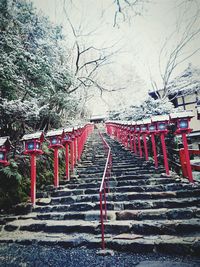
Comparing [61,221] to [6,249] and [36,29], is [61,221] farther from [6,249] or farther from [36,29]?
[36,29]

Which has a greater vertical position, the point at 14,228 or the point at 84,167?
the point at 84,167

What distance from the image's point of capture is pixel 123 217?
4.33 m

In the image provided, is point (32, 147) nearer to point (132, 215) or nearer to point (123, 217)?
point (123, 217)

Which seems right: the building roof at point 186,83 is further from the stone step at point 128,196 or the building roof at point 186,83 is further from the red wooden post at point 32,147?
the red wooden post at point 32,147

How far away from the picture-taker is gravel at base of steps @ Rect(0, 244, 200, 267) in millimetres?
2988

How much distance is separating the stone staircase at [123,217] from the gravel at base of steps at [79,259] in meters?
0.16

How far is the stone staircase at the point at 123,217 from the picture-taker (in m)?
3.53

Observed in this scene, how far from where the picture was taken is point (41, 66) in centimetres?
633

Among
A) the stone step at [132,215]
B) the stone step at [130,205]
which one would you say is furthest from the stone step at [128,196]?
the stone step at [132,215]

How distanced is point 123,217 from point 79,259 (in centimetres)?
146

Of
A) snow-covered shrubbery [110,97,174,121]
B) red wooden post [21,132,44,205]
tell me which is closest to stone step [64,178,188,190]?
red wooden post [21,132,44,205]

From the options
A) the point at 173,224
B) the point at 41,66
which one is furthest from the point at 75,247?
the point at 41,66

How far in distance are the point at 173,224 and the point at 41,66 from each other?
20.5 ft

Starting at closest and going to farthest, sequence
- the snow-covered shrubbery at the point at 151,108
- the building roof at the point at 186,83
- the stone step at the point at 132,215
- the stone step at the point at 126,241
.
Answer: the stone step at the point at 126,241
the stone step at the point at 132,215
the snow-covered shrubbery at the point at 151,108
the building roof at the point at 186,83
